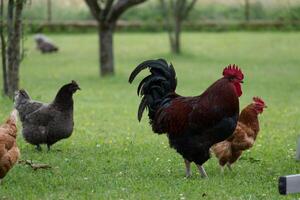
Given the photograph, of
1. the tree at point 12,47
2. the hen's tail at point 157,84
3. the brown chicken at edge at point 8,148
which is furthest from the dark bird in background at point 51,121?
the tree at point 12,47

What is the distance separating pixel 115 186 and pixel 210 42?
92.8 ft

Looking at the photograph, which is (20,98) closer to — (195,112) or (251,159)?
(195,112)

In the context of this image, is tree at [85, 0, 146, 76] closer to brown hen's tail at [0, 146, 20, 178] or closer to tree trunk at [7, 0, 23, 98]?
tree trunk at [7, 0, 23, 98]

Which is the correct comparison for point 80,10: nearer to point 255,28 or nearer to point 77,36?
point 77,36

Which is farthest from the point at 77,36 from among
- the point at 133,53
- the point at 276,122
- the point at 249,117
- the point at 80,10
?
the point at 249,117

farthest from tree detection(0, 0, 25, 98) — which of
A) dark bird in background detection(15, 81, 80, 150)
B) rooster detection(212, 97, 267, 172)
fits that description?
rooster detection(212, 97, 267, 172)

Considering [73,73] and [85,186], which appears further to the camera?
[73,73]


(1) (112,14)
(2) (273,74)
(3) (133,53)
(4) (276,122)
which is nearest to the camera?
(4) (276,122)

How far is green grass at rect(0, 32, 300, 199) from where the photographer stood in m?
9.48

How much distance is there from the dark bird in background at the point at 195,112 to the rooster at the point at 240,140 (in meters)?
0.50

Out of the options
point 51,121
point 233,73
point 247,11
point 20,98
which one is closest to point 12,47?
point 20,98

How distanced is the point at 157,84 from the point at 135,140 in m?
3.46

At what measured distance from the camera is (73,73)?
27609 millimetres

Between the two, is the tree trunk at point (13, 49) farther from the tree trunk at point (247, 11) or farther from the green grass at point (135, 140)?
the tree trunk at point (247, 11)
